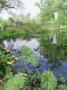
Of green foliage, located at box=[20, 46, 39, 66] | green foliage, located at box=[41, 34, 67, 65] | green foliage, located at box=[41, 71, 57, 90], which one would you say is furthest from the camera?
green foliage, located at box=[41, 34, 67, 65]

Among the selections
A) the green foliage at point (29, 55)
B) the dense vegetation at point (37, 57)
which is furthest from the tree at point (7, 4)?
the green foliage at point (29, 55)

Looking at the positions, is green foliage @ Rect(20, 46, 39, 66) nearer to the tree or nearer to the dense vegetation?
the dense vegetation

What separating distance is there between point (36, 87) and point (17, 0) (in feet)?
52.2

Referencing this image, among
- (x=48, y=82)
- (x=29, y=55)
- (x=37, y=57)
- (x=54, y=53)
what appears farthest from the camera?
(x=54, y=53)

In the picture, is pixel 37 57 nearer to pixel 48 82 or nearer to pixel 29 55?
pixel 29 55

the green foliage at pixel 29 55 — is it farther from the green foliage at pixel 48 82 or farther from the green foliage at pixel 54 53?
the green foliage at pixel 54 53

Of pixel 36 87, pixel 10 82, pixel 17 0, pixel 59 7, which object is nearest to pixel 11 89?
pixel 10 82

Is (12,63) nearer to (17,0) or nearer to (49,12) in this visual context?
(17,0)

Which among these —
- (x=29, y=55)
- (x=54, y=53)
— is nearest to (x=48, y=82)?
(x=29, y=55)

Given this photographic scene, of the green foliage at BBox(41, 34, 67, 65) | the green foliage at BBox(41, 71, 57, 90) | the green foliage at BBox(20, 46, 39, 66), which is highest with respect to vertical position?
the green foliage at BBox(20, 46, 39, 66)

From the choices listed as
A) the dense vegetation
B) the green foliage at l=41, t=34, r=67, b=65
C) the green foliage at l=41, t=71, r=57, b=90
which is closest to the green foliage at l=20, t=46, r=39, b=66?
the dense vegetation

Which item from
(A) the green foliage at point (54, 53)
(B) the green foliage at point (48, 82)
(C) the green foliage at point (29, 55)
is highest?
(C) the green foliage at point (29, 55)

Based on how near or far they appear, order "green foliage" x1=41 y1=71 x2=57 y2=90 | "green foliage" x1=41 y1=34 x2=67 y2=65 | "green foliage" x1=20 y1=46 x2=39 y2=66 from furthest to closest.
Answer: "green foliage" x1=41 y1=34 x2=67 y2=65 → "green foliage" x1=20 y1=46 x2=39 y2=66 → "green foliage" x1=41 y1=71 x2=57 y2=90

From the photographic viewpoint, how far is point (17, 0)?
22578mm
